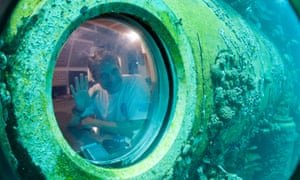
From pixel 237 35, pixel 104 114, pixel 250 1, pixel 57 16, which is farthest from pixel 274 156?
pixel 57 16

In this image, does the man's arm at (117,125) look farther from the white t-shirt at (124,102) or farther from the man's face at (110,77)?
the man's face at (110,77)

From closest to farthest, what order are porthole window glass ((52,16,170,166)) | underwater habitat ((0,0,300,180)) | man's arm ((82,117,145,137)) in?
underwater habitat ((0,0,300,180)), porthole window glass ((52,16,170,166)), man's arm ((82,117,145,137))

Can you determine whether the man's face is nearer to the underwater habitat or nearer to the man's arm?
the underwater habitat

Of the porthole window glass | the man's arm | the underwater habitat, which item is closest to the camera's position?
the underwater habitat

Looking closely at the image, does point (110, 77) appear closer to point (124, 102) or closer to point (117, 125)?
point (124, 102)

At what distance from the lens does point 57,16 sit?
172 cm

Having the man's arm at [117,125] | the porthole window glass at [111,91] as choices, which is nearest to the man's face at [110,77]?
the porthole window glass at [111,91]

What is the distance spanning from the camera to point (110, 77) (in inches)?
84.4

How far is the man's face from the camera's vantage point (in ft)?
6.80

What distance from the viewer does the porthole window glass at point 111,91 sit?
1904 mm

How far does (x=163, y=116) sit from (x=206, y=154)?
0.86 metres

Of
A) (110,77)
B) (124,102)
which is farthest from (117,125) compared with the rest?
(110,77)

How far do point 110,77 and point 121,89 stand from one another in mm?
135

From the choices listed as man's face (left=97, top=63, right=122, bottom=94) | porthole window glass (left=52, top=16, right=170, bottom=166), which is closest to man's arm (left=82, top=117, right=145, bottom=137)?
porthole window glass (left=52, top=16, right=170, bottom=166)
